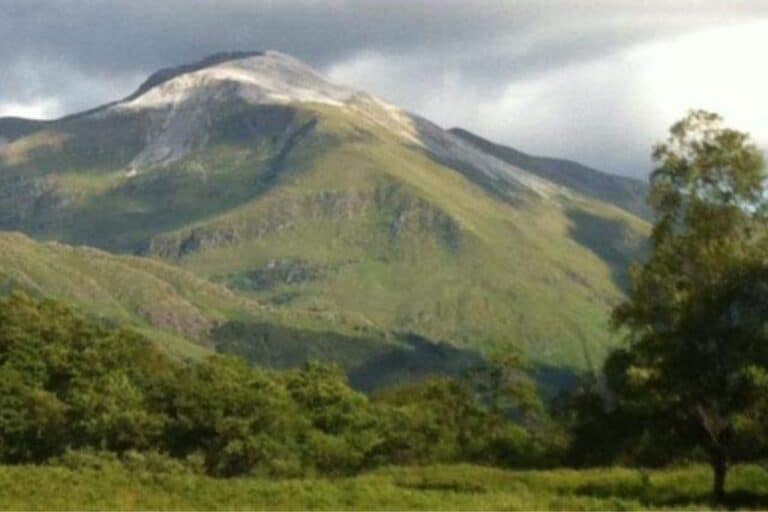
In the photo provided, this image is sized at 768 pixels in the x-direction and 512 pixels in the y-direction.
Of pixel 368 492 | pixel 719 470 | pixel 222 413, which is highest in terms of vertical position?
pixel 719 470

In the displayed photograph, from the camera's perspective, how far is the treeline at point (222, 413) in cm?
9619

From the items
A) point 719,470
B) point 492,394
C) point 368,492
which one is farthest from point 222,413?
point 719,470

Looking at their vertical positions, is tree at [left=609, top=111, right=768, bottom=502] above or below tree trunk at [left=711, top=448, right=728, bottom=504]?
above

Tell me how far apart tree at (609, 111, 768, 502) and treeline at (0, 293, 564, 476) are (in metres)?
33.7

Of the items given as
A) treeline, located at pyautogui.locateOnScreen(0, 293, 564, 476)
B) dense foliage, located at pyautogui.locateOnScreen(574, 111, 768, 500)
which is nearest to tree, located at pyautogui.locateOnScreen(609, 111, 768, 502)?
dense foliage, located at pyautogui.locateOnScreen(574, 111, 768, 500)

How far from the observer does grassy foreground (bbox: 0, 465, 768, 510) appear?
163 ft

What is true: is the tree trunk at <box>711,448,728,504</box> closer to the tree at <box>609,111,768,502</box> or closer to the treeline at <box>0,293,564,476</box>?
the tree at <box>609,111,768,502</box>

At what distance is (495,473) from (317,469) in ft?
101

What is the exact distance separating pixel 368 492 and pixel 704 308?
17060mm

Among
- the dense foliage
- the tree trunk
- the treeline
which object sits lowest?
the treeline

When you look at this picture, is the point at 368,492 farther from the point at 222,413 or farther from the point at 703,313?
the point at 222,413

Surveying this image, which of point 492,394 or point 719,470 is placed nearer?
point 719,470

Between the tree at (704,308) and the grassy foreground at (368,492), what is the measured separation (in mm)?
4083

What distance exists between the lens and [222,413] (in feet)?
320
